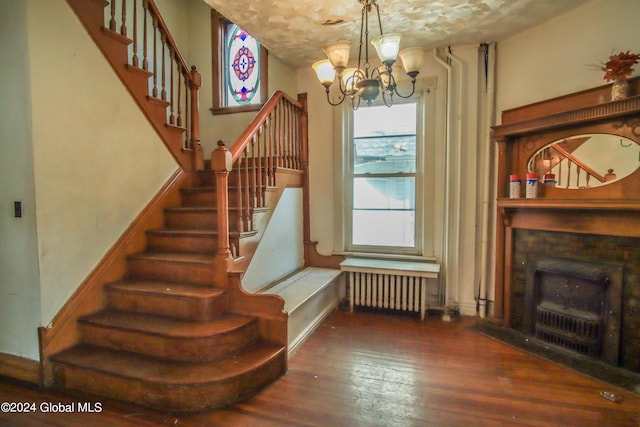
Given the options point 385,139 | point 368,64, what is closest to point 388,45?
point 368,64

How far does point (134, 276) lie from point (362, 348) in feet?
6.78

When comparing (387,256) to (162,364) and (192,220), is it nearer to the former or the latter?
(192,220)

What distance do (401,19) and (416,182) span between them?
1.62m

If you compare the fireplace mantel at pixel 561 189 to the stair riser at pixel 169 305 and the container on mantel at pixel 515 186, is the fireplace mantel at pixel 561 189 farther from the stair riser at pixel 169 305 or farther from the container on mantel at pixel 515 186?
the stair riser at pixel 169 305

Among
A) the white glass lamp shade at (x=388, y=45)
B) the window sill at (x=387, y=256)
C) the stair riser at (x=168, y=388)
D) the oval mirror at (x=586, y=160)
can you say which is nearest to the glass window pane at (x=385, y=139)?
the window sill at (x=387, y=256)

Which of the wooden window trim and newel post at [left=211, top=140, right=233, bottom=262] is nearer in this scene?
newel post at [left=211, top=140, right=233, bottom=262]

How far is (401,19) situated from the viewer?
9.37 ft

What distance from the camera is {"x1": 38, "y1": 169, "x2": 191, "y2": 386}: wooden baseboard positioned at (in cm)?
228

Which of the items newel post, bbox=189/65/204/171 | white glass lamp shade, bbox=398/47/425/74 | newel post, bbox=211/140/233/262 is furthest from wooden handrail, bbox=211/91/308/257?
white glass lamp shade, bbox=398/47/425/74

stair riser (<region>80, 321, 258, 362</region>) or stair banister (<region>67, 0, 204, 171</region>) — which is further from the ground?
stair banister (<region>67, 0, 204, 171</region>)

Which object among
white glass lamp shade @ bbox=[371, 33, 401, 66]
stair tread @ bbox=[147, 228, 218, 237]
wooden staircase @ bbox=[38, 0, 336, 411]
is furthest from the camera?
stair tread @ bbox=[147, 228, 218, 237]

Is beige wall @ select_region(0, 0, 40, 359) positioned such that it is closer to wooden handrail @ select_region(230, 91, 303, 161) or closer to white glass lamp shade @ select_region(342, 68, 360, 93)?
wooden handrail @ select_region(230, 91, 303, 161)

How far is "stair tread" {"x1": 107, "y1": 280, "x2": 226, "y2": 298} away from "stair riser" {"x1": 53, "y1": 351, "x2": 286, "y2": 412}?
0.60 metres

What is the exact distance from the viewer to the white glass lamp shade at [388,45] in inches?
72.2
